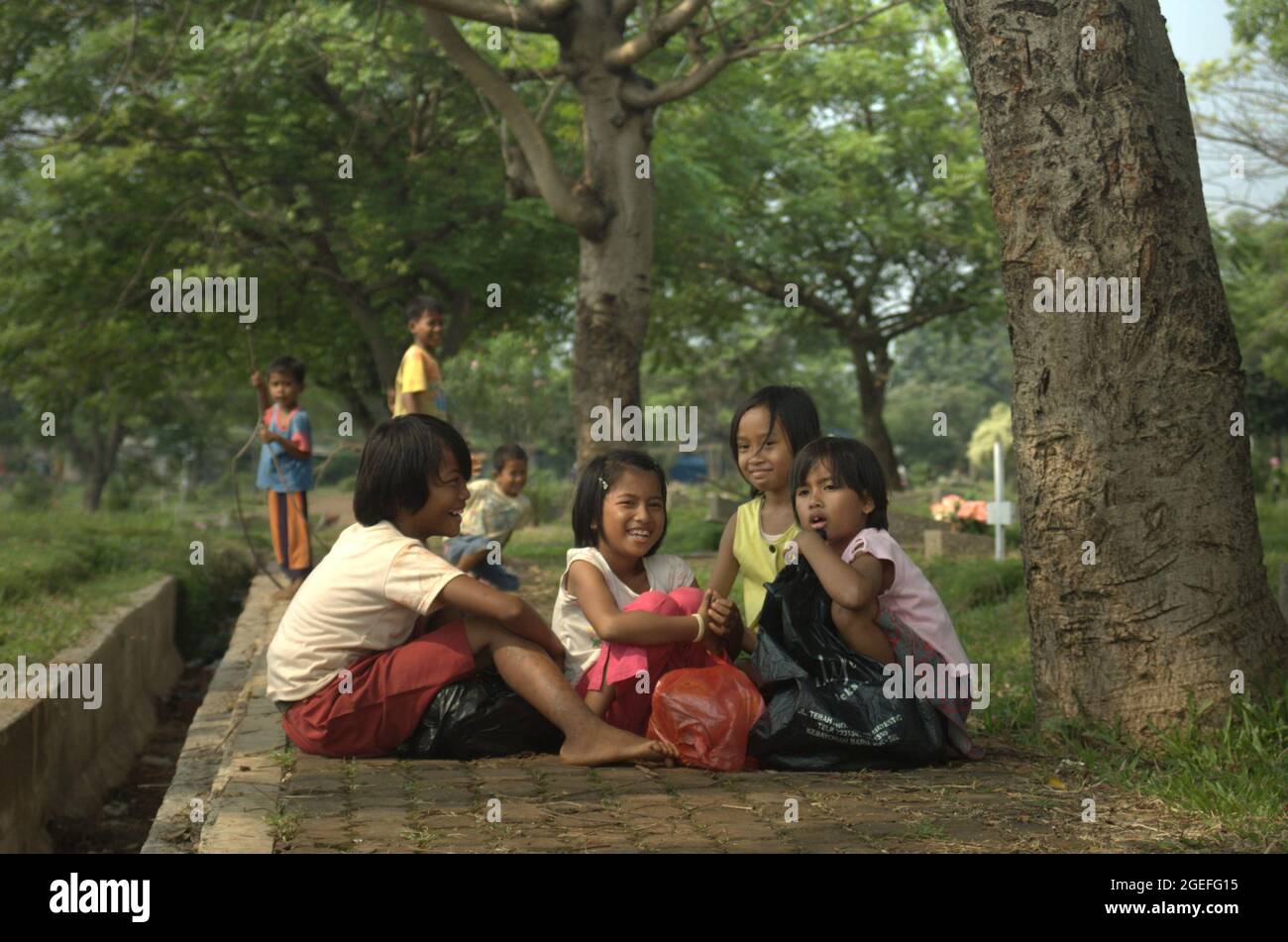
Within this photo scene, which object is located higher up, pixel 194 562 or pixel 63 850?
pixel 194 562

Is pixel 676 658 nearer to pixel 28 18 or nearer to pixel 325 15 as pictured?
pixel 325 15

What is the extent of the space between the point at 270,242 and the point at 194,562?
8.26 metres

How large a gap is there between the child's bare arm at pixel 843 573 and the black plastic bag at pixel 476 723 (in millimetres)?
1075

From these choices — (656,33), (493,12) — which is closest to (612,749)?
(493,12)

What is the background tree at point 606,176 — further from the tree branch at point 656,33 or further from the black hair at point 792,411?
the black hair at point 792,411

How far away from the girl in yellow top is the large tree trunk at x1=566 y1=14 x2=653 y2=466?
5.26 m

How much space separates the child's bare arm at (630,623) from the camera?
16.2ft

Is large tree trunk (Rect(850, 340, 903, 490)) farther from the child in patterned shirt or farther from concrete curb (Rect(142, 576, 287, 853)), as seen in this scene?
concrete curb (Rect(142, 576, 287, 853))

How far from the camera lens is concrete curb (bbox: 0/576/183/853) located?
18.7ft

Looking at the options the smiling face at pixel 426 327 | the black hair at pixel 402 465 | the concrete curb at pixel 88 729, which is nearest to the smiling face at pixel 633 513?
the black hair at pixel 402 465

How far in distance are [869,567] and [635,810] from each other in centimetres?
124

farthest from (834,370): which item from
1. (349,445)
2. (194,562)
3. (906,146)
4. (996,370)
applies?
(349,445)

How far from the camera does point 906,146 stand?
86.4ft

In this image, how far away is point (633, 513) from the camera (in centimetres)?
520
